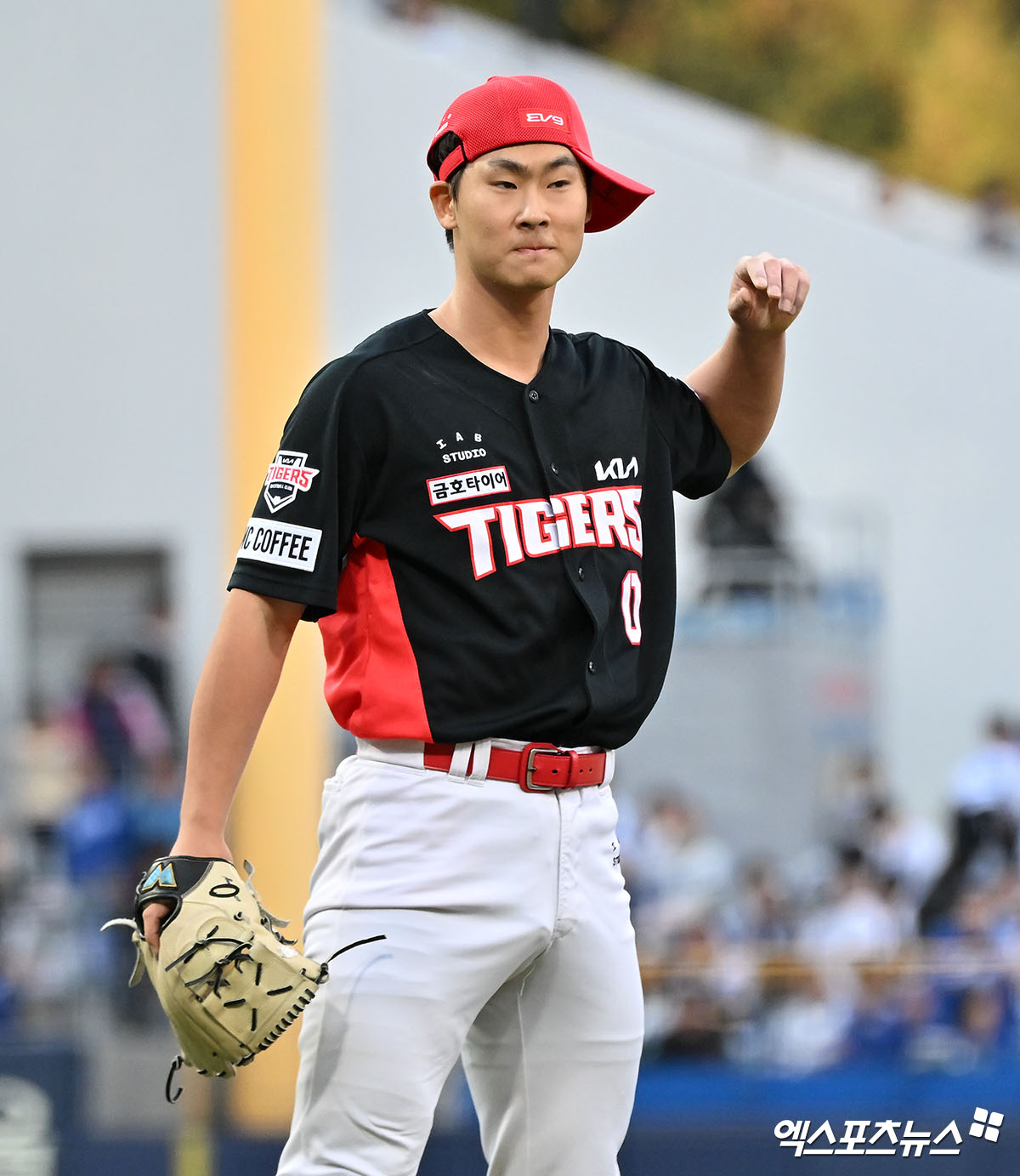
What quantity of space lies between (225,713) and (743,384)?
91 centimetres

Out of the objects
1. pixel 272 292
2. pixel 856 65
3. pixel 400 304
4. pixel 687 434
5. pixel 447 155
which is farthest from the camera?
pixel 856 65

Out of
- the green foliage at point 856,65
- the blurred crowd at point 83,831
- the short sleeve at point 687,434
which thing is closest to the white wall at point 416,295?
the blurred crowd at point 83,831

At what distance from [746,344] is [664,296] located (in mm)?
10028

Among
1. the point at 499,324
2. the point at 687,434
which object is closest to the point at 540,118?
the point at 499,324

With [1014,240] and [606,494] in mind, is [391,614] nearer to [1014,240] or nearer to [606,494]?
[606,494]

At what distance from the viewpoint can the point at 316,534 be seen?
7.43ft

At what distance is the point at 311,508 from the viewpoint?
7.44 feet

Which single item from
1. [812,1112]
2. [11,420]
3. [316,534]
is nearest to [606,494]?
[316,534]

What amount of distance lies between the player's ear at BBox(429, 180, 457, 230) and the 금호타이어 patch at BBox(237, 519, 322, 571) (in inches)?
19.0

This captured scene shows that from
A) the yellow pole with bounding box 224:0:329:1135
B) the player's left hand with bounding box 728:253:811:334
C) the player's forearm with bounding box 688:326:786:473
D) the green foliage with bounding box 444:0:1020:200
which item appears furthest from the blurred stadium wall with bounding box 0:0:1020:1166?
the player's left hand with bounding box 728:253:811:334

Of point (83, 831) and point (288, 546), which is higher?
point (288, 546)

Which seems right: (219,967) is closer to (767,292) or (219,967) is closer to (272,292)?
(767,292)

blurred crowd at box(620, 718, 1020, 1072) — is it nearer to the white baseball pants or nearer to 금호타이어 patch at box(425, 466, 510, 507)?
the white baseball pants

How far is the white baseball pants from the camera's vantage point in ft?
7.27
